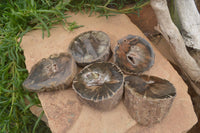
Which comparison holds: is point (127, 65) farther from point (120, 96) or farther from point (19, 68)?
point (19, 68)

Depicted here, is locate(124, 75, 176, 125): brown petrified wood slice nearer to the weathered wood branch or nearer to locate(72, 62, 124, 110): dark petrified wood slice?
locate(72, 62, 124, 110): dark petrified wood slice

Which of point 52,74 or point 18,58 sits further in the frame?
point 18,58

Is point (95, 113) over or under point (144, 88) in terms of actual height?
under

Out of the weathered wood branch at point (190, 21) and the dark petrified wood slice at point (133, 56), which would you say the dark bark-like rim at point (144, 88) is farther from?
the weathered wood branch at point (190, 21)

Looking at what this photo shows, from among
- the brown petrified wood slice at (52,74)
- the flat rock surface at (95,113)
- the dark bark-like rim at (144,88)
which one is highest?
the brown petrified wood slice at (52,74)

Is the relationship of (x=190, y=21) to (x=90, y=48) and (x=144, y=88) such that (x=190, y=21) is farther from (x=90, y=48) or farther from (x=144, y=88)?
(x=90, y=48)

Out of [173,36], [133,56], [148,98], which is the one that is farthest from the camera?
[173,36]

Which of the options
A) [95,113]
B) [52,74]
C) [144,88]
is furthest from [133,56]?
[52,74]

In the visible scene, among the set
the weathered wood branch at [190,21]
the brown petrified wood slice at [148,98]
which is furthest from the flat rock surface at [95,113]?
the weathered wood branch at [190,21]
